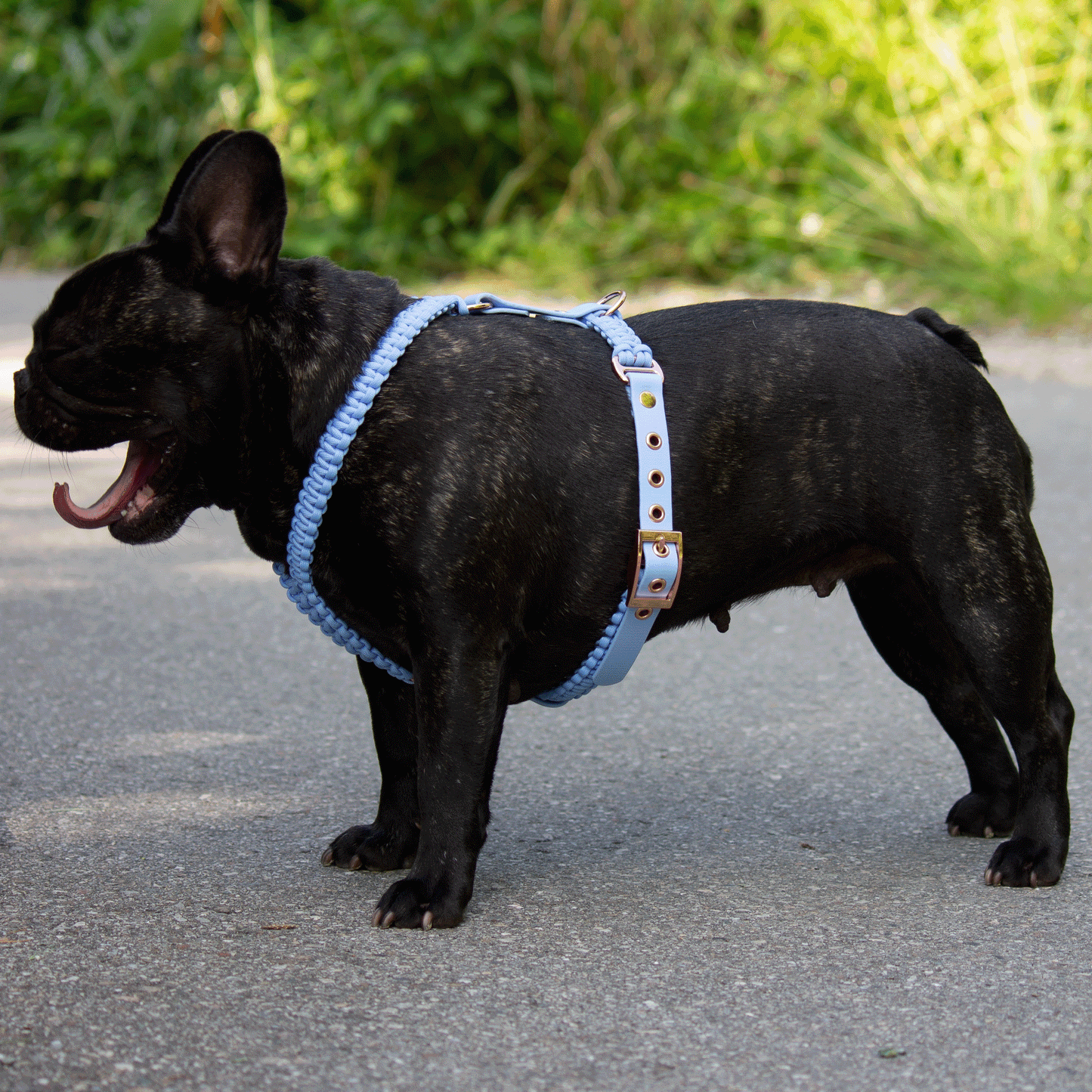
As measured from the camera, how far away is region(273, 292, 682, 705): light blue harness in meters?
2.76

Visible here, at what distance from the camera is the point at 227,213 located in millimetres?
2715

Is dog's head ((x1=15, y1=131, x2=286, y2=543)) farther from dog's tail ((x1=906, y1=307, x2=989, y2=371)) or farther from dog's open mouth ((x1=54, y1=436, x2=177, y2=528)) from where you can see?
dog's tail ((x1=906, y1=307, x2=989, y2=371))

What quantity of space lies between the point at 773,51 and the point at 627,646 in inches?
380

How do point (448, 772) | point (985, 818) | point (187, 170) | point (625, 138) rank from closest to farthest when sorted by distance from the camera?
point (187, 170), point (448, 772), point (985, 818), point (625, 138)

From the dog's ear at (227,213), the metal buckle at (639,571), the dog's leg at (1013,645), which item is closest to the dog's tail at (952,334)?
the dog's leg at (1013,645)

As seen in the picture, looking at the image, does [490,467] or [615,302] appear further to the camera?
[615,302]

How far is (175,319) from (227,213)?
213 millimetres

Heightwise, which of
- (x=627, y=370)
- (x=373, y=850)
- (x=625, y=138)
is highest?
(x=627, y=370)

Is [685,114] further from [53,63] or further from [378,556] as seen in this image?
[378,556]

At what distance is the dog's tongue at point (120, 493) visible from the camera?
2861 mm

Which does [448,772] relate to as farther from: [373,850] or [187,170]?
[187,170]

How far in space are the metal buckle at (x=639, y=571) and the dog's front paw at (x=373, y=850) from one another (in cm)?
67

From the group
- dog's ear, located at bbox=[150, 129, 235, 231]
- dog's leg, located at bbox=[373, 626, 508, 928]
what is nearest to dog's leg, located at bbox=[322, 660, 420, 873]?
dog's leg, located at bbox=[373, 626, 508, 928]

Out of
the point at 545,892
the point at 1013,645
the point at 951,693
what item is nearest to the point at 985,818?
the point at 951,693
